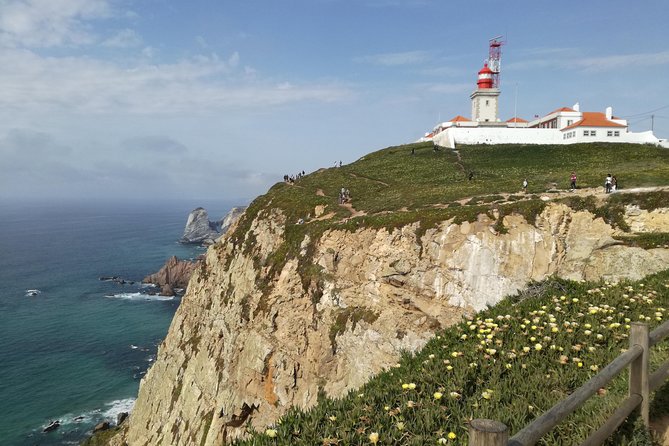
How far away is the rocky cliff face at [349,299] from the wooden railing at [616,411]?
16.8 meters

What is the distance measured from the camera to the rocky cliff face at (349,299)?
25891 millimetres

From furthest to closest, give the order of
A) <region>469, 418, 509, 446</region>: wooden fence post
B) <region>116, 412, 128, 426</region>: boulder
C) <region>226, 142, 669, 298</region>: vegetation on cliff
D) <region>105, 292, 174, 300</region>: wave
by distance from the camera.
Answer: <region>105, 292, 174, 300</region>: wave, <region>116, 412, 128, 426</region>: boulder, <region>226, 142, 669, 298</region>: vegetation on cliff, <region>469, 418, 509, 446</region>: wooden fence post

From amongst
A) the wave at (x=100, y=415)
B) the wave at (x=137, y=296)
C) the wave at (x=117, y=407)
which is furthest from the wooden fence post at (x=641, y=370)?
the wave at (x=137, y=296)

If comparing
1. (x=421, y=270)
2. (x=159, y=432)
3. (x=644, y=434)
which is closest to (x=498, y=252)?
(x=421, y=270)

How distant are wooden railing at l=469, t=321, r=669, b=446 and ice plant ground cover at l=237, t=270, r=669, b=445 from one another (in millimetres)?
463

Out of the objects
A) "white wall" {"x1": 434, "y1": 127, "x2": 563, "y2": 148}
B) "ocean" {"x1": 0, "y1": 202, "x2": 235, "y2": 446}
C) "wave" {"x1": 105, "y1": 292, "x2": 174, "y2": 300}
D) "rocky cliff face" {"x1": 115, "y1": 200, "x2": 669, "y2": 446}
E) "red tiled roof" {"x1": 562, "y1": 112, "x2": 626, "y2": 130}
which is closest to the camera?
"rocky cliff face" {"x1": 115, "y1": 200, "x2": 669, "y2": 446}

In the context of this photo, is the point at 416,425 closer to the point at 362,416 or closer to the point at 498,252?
the point at 362,416

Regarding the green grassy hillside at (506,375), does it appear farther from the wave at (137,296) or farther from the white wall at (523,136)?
the wave at (137,296)

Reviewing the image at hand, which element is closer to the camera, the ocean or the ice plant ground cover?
the ice plant ground cover

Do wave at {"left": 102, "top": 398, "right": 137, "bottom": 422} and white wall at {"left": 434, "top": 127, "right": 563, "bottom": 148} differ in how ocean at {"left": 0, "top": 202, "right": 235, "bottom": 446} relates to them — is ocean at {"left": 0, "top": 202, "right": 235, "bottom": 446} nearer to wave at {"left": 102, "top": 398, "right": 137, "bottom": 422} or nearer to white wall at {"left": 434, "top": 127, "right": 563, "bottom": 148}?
wave at {"left": 102, "top": 398, "right": 137, "bottom": 422}

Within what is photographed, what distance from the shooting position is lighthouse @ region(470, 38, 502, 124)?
80375 millimetres

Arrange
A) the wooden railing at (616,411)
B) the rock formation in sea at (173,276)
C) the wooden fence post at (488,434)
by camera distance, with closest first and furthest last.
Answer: the wooden fence post at (488,434) < the wooden railing at (616,411) < the rock formation in sea at (173,276)

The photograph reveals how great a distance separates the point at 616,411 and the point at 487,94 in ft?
273

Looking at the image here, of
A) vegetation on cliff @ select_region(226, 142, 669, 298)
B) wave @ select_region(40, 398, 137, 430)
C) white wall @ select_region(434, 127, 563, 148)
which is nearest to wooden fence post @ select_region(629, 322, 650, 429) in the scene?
vegetation on cliff @ select_region(226, 142, 669, 298)
